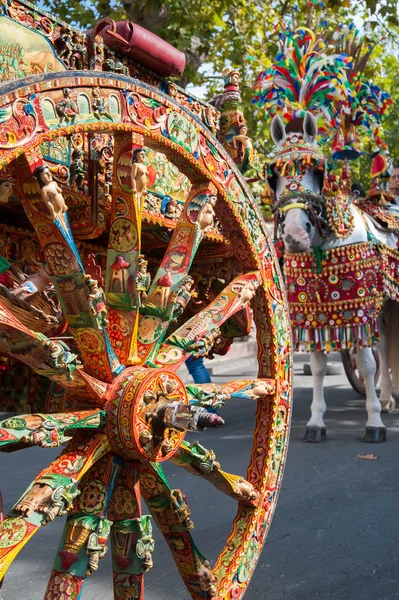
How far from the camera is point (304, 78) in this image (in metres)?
4.50

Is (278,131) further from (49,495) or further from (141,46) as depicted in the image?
(49,495)

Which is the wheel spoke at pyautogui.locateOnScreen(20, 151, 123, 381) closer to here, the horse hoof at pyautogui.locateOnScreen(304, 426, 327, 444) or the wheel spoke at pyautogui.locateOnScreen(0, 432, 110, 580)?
the wheel spoke at pyautogui.locateOnScreen(0, 432, 110, 580)

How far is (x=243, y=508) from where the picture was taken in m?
2.00

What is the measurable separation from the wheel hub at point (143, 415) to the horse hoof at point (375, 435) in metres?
3.53

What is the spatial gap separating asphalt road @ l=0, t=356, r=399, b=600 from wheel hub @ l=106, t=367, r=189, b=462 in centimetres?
112

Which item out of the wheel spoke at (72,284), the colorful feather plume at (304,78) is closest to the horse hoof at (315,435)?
the colorful feather plume at (304,78)

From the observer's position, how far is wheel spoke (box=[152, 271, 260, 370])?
1785 mm

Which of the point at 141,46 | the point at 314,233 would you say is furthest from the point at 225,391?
the point at 314,233

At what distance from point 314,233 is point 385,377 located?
196cm

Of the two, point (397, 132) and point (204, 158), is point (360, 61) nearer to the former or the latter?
point (204, 158)

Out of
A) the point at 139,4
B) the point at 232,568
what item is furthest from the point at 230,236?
the point at 139,4

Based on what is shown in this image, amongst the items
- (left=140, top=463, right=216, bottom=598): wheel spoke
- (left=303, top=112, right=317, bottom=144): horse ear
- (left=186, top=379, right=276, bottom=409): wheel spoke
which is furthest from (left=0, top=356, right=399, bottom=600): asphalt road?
(left=303, top=112, right=317, bottom=144): horse ear

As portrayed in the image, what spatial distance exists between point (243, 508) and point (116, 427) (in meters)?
0.59

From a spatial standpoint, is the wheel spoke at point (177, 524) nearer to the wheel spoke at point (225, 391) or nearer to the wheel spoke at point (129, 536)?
the wheel spoke at point (129, 536)
